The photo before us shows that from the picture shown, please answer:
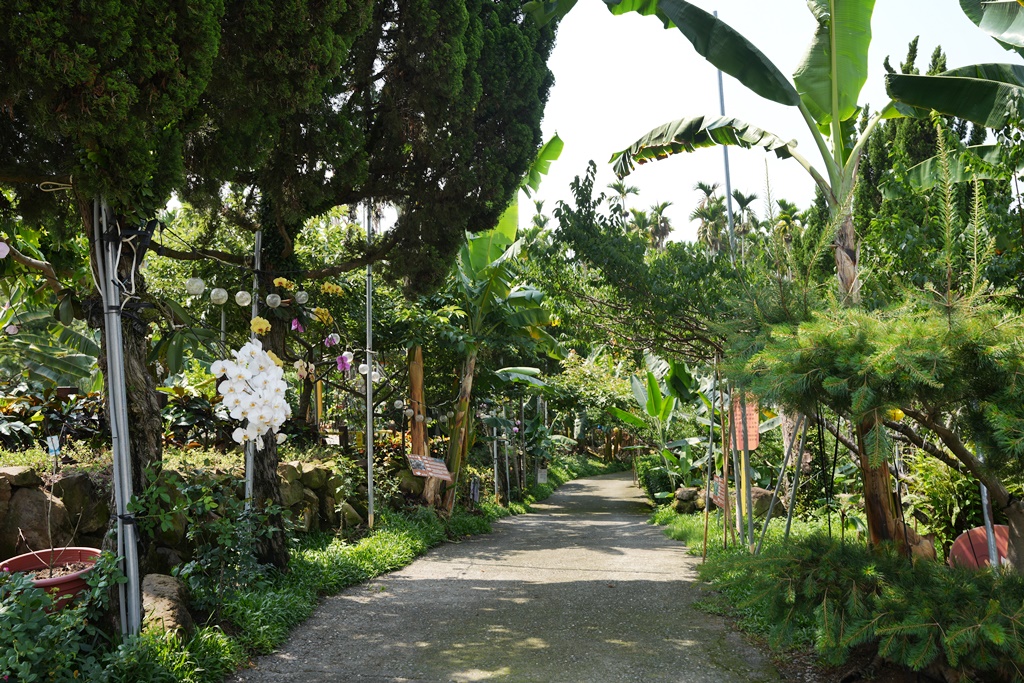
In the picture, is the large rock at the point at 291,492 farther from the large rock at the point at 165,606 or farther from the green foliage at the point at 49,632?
the green foliage at the point at 49,632

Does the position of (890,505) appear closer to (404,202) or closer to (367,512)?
(404,202)

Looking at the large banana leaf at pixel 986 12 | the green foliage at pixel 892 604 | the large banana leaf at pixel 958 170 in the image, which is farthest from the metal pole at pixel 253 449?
the large banana leaf at pixel 986 12

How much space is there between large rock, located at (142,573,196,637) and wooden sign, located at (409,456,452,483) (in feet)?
16.4

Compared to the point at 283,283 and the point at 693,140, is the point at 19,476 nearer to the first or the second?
the point at 283,283

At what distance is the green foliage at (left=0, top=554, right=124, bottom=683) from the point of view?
11.4ft

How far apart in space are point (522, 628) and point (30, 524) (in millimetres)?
3808

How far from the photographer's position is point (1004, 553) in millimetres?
5785

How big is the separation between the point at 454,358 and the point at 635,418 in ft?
14.7

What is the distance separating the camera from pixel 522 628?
5.80 m

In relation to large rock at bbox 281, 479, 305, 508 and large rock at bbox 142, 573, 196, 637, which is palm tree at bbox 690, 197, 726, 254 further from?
large rock at bbox 142, 573, 196, 637

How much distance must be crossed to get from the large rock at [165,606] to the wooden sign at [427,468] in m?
5.00

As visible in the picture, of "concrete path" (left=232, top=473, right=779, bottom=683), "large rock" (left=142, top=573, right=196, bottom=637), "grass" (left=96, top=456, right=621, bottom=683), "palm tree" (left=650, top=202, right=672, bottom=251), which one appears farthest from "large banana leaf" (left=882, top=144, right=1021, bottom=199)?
"palm tree" (left=650, top=202, right=672, bottom=251)

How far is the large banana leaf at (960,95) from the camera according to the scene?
5.58m

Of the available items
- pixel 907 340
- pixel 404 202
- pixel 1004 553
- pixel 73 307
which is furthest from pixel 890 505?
pixel 73 307
